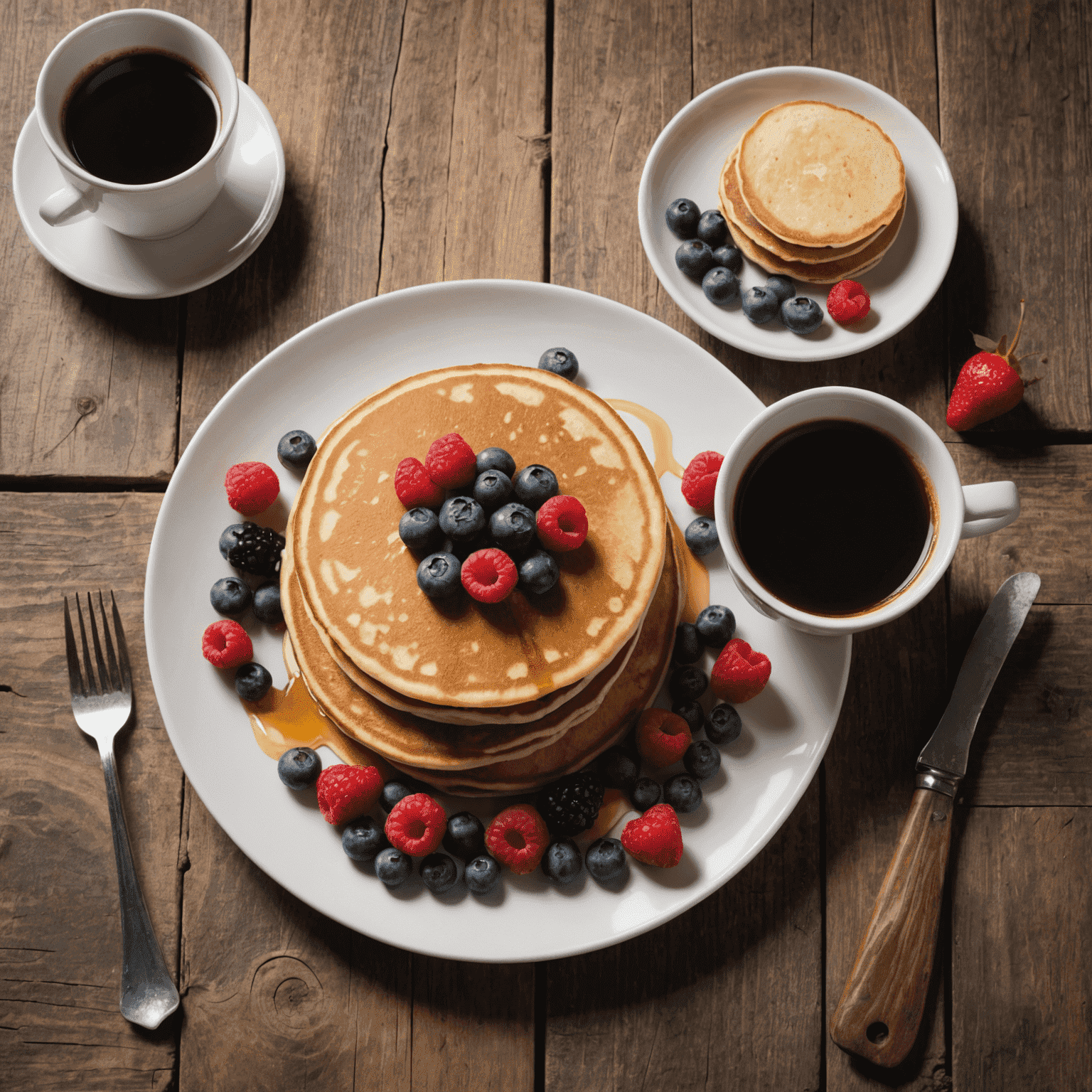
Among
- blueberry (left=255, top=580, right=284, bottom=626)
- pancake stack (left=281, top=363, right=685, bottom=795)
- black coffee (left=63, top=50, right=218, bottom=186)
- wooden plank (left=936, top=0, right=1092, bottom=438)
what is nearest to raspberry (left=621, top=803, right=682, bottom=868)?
pancake stack (left=281, top=363, right=685, bottom=795)

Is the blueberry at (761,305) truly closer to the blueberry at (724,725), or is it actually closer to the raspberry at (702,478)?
the raspberry at (702,478)

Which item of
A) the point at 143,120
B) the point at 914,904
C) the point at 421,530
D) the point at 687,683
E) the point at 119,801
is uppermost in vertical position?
the point at 143,120

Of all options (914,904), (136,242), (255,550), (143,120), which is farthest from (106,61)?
(914,904)

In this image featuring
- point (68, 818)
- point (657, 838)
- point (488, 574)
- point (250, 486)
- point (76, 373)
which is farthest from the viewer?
point (76, 373)

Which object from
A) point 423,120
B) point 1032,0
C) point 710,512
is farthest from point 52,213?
point 1032,0

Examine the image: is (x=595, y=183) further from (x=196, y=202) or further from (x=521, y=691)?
(x=521, y=691)

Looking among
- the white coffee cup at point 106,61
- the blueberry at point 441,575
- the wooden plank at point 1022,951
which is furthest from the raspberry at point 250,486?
the wooden plank at point 1022,951

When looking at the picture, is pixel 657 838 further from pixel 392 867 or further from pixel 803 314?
pixel 803 314

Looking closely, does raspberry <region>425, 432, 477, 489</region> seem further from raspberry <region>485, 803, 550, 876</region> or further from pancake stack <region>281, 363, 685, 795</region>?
raspberry <region>485, 803, 550, 876</region>
